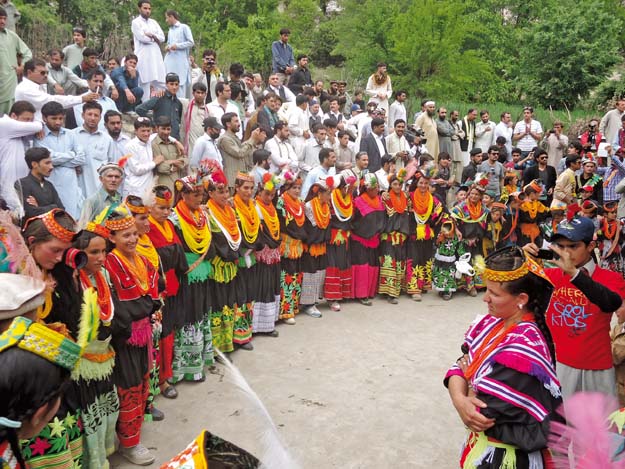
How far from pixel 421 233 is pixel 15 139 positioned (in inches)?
218

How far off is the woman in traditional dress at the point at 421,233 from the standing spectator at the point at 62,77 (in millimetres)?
5330

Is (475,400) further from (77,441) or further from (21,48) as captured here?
(21,48)

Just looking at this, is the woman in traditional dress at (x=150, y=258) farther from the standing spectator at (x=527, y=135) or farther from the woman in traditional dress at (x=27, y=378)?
the standing spectator at (x=527, y=135)

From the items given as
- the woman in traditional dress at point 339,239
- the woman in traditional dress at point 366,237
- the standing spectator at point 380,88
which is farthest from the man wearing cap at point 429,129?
the woman in traditional dress at point 339,239

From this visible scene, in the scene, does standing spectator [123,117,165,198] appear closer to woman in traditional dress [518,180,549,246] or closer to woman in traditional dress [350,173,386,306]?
woman in traditional dress [350,173,386,306]

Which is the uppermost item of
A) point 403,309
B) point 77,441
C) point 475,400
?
point 475,400

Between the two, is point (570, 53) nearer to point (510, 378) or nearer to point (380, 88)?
point (380, 88)

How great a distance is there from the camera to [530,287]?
2840mm

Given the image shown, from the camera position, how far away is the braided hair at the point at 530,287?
281 centimetres

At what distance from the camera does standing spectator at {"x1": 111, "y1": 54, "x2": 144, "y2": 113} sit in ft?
32.2

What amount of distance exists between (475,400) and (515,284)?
594 mm

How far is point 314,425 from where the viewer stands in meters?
4.85

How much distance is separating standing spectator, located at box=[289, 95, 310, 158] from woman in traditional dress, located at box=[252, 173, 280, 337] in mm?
2939

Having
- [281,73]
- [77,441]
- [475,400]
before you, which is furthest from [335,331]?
[281,73]
